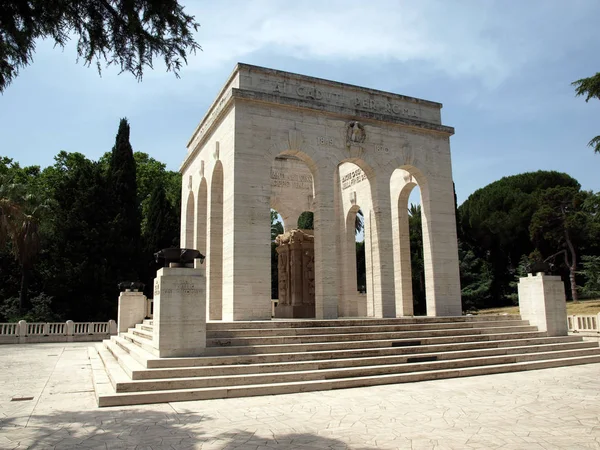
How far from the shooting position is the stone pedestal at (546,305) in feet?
51.0

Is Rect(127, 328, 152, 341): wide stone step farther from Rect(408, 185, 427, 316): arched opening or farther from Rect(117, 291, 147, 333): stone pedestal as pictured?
Rect(408, 185, 427, 316): arched opening

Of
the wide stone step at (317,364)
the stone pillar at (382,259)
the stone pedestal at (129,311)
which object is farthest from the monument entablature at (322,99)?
the wide stone step at (317,364)

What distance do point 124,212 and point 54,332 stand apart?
32.3ft

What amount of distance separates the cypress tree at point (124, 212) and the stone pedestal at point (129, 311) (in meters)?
10.8

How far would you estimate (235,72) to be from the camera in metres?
16.5

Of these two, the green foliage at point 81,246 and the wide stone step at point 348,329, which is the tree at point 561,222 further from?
the green foliage at point 81,246

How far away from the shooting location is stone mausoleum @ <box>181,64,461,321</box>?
1534 centimetres

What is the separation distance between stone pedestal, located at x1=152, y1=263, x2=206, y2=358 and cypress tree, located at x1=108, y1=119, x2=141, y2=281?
21159 millimetres

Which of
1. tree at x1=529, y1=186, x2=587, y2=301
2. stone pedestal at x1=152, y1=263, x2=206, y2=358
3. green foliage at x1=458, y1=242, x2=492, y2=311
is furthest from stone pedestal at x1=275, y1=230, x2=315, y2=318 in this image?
tree at x1=529, y1=186, x2=587, y2=301

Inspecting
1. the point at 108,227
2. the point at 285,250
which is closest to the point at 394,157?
the point at 285,250

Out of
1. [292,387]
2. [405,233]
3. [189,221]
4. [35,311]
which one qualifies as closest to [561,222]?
[405,233]

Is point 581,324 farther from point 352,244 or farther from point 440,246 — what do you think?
point 352,244

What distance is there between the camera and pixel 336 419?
745 cm

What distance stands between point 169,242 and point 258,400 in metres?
27.8
